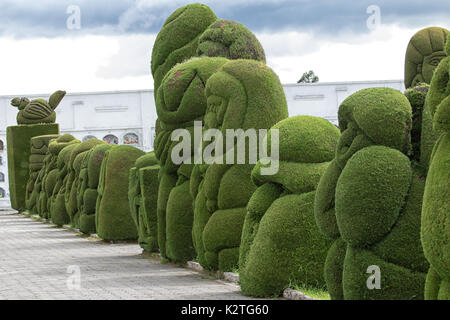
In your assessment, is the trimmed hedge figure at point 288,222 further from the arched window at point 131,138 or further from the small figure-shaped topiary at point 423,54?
the arched window at point 131,138

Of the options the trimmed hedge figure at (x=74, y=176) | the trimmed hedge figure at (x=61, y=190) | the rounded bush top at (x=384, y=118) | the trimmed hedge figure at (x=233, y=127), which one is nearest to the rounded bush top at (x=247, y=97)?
the trimmed hedge figure at (x=233, y=127)

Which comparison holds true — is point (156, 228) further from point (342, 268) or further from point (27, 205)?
point (27, 205)

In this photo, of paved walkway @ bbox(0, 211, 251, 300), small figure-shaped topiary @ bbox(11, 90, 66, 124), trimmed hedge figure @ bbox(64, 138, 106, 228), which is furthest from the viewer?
small figure-shaped topiary @ bbox(11, 90, 66, 124)

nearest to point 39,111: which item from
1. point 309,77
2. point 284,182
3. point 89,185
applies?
point 89,185

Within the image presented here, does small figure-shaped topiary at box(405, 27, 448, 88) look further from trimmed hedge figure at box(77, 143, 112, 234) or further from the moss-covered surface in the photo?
the moss-covered surface

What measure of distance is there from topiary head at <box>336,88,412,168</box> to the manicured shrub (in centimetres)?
630

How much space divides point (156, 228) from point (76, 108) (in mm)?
30507

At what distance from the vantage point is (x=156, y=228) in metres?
13.2

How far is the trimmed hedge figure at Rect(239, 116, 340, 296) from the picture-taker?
8102 millimetres

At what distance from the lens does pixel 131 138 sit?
42.3 meters

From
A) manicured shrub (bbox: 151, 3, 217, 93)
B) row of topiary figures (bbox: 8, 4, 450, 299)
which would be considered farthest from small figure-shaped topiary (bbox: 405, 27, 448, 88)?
manicured shrub (bbox: 151, 3, 217, 93)

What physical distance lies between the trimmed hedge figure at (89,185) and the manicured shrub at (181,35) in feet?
17.4

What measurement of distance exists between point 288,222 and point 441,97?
136 inches

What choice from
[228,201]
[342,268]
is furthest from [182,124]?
[342,268]
